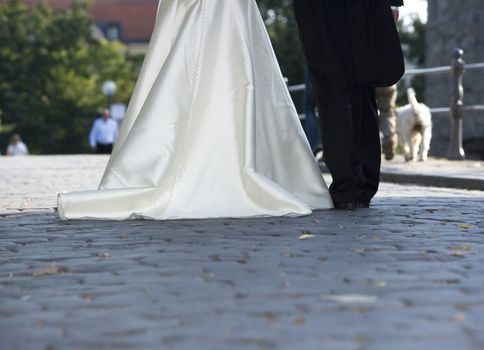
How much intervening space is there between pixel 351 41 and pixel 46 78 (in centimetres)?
6314

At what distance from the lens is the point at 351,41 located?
24.7 feet

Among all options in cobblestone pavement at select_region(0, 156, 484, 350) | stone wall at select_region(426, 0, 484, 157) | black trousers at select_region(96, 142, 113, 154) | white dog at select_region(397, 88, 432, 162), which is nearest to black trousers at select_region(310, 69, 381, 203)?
cobblestone pavement at select_region(0, 156, 484, 350)

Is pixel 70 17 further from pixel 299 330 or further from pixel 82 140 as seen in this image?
pixel 299 330

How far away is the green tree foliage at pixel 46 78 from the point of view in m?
66.2

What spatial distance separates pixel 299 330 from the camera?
345cm

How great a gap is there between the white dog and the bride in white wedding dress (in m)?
7.09

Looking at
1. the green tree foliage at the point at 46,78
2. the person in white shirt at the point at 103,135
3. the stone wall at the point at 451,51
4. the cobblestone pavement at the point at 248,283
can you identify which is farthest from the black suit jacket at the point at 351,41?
the green tree foliage at the point at 46,78

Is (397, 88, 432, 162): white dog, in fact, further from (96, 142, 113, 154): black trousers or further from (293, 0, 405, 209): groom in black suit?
(96, 142, 113, 154): black trousers

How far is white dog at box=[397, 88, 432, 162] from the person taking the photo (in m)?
14.6

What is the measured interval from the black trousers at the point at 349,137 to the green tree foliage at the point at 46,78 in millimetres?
58662

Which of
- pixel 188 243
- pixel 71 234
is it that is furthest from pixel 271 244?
pixel 71 234

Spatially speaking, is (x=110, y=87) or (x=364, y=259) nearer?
(x=364, y=259)

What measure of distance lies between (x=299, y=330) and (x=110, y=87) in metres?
50.3

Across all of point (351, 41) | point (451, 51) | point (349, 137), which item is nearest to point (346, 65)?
point (351, 41)
